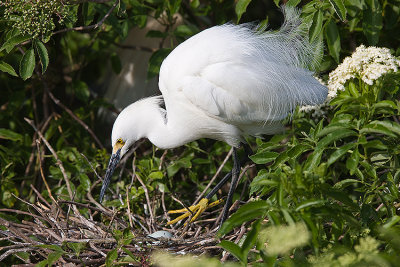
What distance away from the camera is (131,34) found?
3.67 metres

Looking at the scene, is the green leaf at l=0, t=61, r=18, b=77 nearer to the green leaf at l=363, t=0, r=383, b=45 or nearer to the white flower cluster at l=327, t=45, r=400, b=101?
the white flower cluster at l=327, t=45, r=400, b=101

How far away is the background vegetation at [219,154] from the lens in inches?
56.2

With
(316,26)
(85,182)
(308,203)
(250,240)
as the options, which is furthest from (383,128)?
(85,182)

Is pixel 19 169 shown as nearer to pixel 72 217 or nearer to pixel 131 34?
pixel 72 217

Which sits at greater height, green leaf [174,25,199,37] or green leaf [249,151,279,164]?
green leaf [174,25,199,37]

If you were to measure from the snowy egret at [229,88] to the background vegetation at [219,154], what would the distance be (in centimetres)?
11

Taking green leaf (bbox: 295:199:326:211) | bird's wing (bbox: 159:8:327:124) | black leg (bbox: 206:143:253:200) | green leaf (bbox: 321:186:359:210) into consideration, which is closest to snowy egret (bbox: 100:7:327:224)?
bird's wing (bbox: 159:8:327:124)

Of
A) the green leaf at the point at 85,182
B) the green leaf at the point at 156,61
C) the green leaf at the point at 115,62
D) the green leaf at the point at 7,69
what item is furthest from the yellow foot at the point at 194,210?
the green leaf at the point at 115,62

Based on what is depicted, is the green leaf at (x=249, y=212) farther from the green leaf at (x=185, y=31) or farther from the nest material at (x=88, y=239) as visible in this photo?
the green leaf at (x=185, y=31)

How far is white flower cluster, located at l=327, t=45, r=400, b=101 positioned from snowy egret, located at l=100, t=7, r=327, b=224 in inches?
17.8

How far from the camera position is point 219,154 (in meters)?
2.85

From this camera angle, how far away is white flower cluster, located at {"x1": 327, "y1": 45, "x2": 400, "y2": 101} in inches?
70.2

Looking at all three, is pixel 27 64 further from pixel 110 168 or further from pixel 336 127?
pixel 336 127

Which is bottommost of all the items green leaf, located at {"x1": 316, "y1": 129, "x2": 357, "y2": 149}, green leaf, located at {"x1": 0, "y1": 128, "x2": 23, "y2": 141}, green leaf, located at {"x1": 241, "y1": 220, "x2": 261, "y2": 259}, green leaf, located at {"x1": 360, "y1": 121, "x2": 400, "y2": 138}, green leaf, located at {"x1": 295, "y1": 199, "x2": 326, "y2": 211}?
green leaf, located at {"x1": 0, "y1": 128, "x2": 23, "y2": 141}
